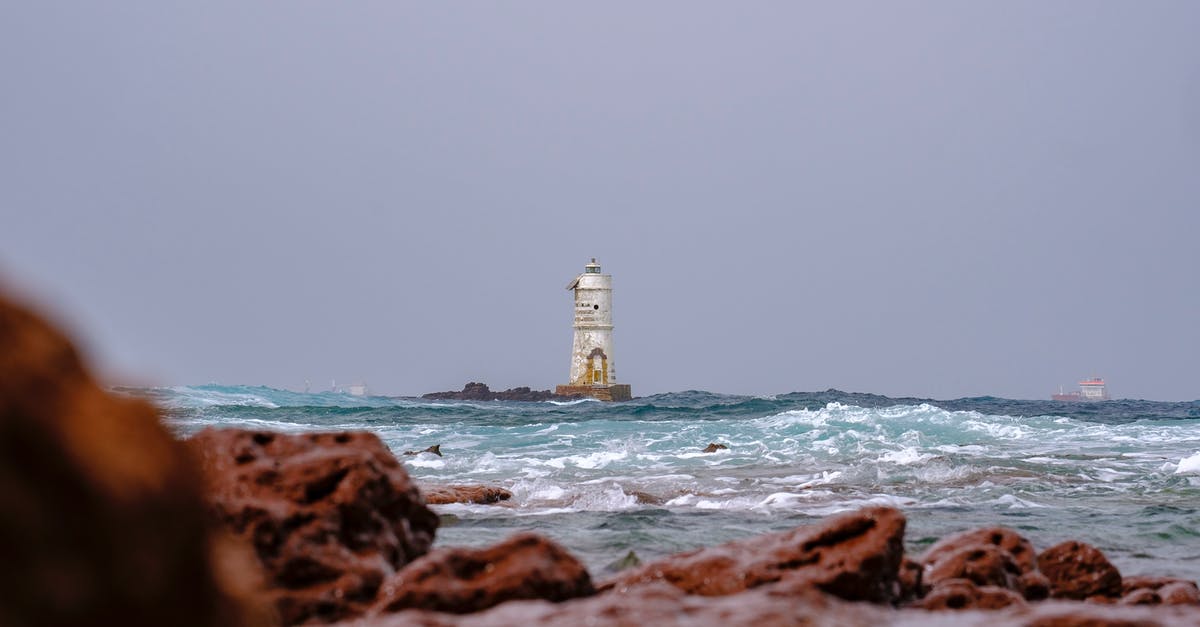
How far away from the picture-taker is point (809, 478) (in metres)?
16.5

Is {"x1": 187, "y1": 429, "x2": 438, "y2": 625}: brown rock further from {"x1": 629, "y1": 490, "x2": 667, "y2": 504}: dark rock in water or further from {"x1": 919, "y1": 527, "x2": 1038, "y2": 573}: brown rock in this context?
{"x1": 629, "y1": 490, "x2": 667, "y2": 504}: dark rock in water

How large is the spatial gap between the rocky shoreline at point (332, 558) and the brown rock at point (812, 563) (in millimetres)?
10

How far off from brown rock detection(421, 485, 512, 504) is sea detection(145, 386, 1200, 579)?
0.77 ft

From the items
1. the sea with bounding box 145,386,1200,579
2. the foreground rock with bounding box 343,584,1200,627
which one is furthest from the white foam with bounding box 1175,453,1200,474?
the foreground rock with bounding box 343,584,1200,627

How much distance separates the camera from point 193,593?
1.66 meters

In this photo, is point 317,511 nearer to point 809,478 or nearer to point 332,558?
point 332,558

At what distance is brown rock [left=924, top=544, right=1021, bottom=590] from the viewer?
5.84 meters

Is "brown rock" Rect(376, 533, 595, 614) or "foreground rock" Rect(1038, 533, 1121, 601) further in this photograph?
"foreground rock" Rect(1038, 533, 1121, 601)

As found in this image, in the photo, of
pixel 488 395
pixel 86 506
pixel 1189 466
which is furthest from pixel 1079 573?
pixel 488 395

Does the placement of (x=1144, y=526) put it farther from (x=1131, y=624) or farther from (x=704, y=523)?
(x=1131, y=624)

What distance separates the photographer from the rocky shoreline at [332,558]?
1.51 m

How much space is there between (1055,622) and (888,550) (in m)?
1.37

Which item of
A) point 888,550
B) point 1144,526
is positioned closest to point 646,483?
point 1144,526

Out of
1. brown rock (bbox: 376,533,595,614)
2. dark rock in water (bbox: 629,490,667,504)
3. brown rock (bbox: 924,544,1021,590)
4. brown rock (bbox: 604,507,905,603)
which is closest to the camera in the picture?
brown rock (bbox: 376,533,595,614)
